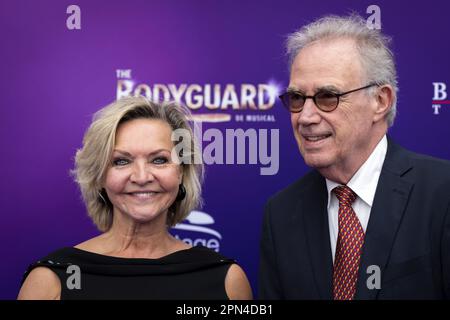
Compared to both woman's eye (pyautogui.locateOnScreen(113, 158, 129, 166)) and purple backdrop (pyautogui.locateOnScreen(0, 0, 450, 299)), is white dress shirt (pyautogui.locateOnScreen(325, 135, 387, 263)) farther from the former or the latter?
purple backdrop (pyautogui.locateOnScreen(0, 0, 450, 299))

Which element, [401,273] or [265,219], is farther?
[265,219]

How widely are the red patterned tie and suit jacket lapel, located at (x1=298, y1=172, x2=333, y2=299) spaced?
0.03 metres

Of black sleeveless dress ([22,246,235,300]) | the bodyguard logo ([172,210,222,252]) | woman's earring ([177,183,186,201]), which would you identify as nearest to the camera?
black sleeveless dress ([22,246,235,300])

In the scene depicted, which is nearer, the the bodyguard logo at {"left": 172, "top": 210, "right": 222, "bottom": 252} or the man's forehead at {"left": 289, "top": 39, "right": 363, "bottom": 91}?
the man's forehead at {"left": 289, "top": 39, "right": 363, "bottom": 91}

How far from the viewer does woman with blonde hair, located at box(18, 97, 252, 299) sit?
2.74 meters

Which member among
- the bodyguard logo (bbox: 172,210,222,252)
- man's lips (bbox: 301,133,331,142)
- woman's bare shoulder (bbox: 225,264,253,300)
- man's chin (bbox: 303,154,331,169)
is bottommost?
woman's bare shoulder (bbox: 225,264,253,300)

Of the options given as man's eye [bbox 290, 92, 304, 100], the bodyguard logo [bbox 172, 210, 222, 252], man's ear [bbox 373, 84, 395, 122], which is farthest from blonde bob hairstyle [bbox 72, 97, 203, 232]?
the bodyguard logo [bbox 172, 210, 222, 252]

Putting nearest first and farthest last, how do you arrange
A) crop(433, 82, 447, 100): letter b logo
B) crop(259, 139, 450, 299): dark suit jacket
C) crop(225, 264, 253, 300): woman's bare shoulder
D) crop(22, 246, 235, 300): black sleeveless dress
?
crop(259, 139, 450, 299): dark suit jacket → crop(22, 246, 235, 300): black sleeveless dress → crop(225, 264, 253, 300): woman's bare shoulder → crop(433, 82, 447, 100): letter b logo

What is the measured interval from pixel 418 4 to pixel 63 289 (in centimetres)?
263

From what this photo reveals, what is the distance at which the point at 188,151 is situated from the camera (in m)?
2.92

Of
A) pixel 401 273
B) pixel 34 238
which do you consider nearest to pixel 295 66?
pixel 401 273

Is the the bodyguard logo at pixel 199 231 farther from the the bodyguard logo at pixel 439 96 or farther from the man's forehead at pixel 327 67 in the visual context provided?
the man's forehead at pixel 327 67

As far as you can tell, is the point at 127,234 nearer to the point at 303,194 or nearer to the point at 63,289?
the point at 63,289
